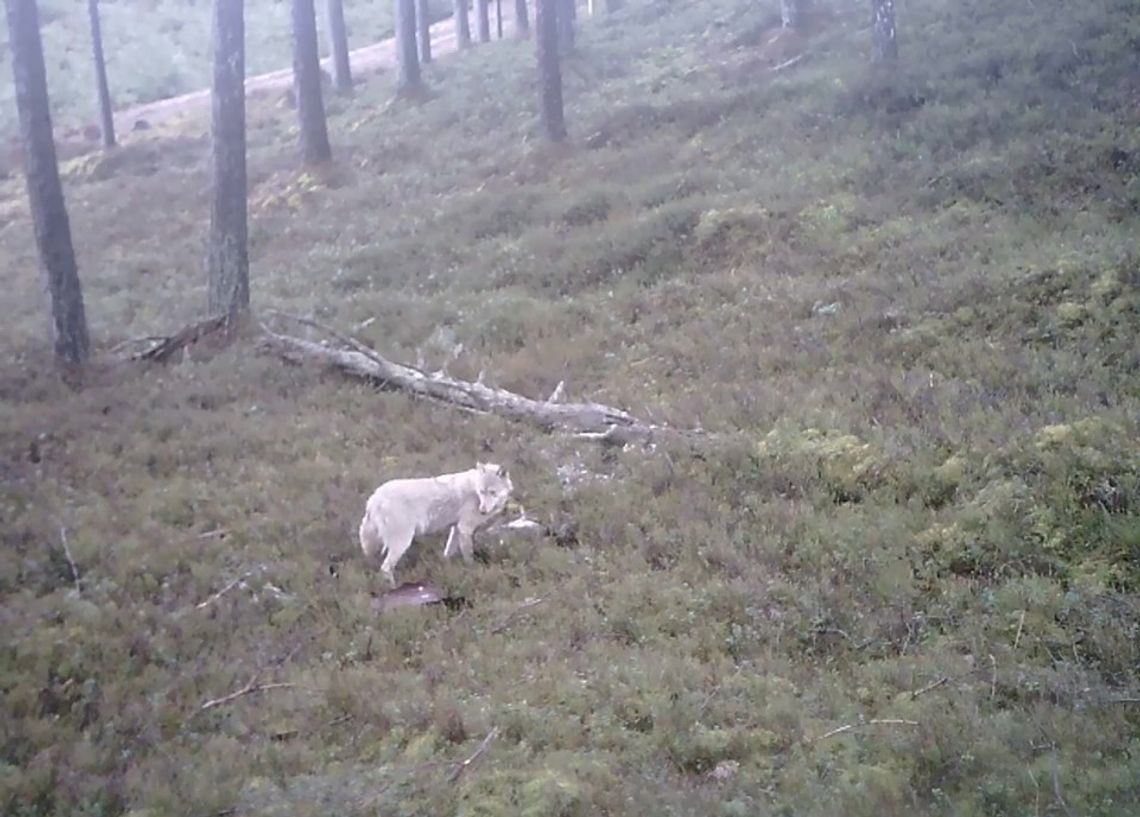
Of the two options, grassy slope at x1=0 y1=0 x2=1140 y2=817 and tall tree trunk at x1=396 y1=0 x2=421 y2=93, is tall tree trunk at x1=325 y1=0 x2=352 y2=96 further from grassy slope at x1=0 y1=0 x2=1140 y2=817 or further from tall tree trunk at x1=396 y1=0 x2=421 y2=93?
grassy slope at x1=0 y1=0 x2=1140 y2=817

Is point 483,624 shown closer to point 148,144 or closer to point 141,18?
point 148,144

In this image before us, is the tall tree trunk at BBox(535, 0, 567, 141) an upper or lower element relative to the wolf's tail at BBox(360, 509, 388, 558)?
upper

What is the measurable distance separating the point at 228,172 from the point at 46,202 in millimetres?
3055

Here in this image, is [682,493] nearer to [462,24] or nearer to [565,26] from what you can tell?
[565,26]

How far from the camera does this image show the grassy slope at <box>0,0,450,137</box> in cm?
4522

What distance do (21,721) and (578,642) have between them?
379 centimetres

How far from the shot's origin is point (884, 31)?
2267 cm

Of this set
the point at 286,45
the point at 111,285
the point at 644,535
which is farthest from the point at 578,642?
the point at 286,45

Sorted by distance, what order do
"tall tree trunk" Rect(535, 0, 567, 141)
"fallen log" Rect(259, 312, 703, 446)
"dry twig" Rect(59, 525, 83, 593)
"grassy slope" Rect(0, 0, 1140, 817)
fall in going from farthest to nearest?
"tall tree trunk" Rect(535, 0, 567, 141) → "fallen log" Rect(259, 312, 703, 446) → "dry twig" Rect(59, 525, 83, 593) → "grassy slope" Rect(0, 0, 1140, 817)

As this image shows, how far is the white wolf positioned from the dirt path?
3416cm

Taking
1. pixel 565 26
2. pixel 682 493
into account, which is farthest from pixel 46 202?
A: pixel 565 26

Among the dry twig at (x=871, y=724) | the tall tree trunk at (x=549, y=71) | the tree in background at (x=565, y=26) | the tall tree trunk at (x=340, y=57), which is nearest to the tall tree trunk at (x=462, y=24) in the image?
the tall tree trunk at (x=340, y=57)

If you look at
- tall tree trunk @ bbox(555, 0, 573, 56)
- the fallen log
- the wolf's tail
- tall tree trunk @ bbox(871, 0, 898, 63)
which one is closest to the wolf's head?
the wolf's tail

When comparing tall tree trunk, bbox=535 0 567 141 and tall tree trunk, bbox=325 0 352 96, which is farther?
tall tree trunk, bbox=325 0 352 96
